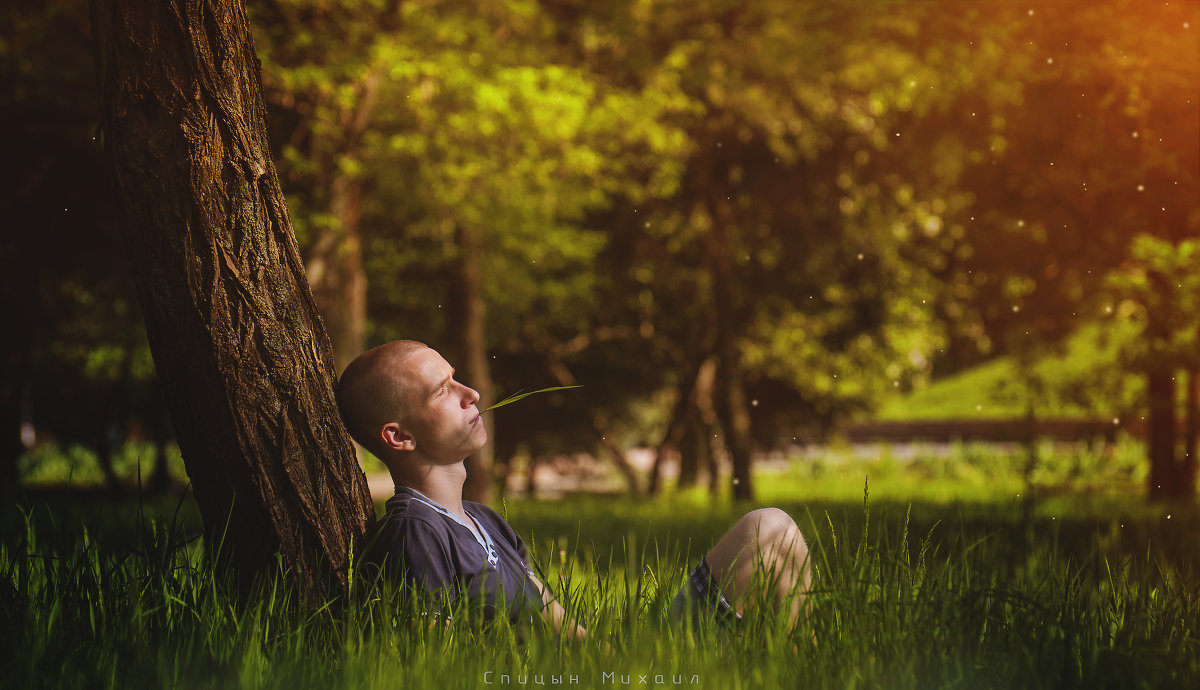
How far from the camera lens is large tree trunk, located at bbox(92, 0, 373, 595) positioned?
2.87 metres

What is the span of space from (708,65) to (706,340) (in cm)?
768

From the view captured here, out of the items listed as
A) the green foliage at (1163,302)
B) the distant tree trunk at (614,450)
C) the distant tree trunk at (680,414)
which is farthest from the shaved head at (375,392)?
the distant tree trunk at (614,450)

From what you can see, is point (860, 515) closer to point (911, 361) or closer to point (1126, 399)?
point (1126, 399)

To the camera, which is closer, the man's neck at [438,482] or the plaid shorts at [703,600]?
the plaid shorts at [703,600]

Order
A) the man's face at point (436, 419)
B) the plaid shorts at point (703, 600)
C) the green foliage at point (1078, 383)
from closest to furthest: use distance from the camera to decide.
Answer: the plaid shorts at point (703, 600)
the man's face at point (436, 419)
the green foliage at point (1078, 383)

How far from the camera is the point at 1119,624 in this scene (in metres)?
3.10

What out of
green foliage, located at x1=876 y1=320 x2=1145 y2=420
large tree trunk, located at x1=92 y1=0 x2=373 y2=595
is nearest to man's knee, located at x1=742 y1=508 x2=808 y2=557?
large tree trunk, located at x1=92 y1=0 x2=373 y2=595

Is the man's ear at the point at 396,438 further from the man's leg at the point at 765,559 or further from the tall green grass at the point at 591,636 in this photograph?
the man's leg at the point at 765,559

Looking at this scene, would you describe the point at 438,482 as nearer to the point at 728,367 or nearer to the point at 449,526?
the point at 449,526

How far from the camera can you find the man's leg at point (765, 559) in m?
2.85

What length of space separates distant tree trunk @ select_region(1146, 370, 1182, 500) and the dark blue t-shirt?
11.7 metres

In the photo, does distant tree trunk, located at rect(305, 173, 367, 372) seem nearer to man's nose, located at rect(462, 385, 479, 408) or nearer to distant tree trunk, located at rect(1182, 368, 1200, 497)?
man's nose, located at rect(462, 385, 479, 408)

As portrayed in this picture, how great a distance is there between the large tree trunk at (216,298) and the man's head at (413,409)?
0.13 metres

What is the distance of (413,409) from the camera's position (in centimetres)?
297
